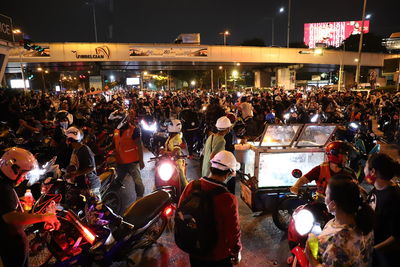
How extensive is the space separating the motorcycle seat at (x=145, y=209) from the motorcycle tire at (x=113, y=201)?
1.65m

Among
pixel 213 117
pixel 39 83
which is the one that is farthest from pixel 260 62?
pixel 39 83

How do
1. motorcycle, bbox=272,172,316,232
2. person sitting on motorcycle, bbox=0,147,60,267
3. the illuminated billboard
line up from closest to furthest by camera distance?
1. person sitting on motorcycle, bbox=0,147,60,267
2. motorcycle, bbox=272,172,316,232
3. the illuminated billboard

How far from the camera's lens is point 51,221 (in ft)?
9.96

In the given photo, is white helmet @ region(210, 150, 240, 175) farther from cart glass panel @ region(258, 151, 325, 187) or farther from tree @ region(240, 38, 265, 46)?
tree @ region(240, 38, 265, 46)

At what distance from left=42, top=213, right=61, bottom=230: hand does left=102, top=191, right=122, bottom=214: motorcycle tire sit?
2.43m

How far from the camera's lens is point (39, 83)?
6756 cm

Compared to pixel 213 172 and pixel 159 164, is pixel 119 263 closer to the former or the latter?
pixel 159 164

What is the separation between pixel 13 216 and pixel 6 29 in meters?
17.9

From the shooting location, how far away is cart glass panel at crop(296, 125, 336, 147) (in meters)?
5.67

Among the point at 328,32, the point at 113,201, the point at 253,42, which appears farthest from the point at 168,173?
the point at 253,42

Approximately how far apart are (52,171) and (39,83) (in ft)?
240

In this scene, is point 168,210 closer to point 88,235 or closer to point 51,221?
point 88,235

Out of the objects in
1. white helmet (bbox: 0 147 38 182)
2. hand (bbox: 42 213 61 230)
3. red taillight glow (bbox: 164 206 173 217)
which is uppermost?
white helmet (bbox: 0 147 38 182)

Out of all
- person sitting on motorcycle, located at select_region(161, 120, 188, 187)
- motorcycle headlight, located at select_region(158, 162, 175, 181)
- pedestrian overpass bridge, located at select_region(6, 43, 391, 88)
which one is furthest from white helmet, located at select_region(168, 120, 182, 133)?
pedestrian overpass bridge, located at select_region(6, 43, 391, 88)
